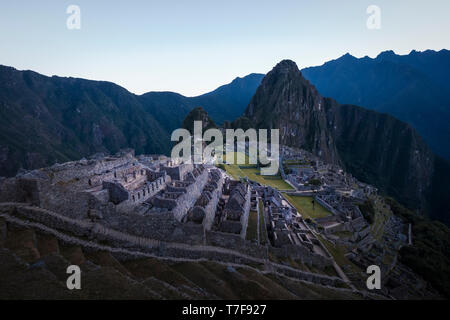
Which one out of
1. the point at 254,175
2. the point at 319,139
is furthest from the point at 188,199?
the point at 319,139

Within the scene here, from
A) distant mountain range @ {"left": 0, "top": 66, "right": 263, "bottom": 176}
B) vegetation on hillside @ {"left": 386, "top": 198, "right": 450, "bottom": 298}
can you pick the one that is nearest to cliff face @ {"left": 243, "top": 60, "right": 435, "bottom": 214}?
distant mountain range @ {"left": 0, "top": 66, "right": 263, "bottom": 176}

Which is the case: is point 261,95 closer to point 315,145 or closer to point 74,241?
point 315,145

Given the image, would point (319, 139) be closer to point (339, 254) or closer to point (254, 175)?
point (254, 175)

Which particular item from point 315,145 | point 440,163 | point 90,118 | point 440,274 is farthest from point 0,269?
point 440,163

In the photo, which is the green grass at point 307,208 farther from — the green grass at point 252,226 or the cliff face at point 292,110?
the cliff face at point 292,110

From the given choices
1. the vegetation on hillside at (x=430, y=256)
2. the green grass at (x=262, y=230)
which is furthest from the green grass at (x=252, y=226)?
the vegetation on hillside at (x=430, y=256)

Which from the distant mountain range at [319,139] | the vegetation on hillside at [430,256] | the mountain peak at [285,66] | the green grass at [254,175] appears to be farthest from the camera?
the mountain peak at [285,66]
